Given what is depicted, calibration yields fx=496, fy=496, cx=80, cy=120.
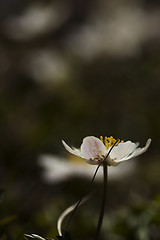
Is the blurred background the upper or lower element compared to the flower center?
upper

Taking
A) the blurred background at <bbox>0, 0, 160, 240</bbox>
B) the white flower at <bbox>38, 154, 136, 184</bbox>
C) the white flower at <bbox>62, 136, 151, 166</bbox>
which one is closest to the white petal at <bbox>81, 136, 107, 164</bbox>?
the white flower at <bbox>62, 136, 151, 166</bbox>

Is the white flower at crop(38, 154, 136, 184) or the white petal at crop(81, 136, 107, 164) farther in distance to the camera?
the white flower at crop(38, 154, 136, 184)

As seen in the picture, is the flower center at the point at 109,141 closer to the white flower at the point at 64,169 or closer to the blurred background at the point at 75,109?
the blurred background at the point at 75,109

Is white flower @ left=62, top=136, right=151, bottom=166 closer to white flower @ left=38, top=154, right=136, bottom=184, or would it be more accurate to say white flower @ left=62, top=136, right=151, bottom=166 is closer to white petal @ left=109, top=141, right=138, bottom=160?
white petal @ left=109, top=141, right=138, bottom=160

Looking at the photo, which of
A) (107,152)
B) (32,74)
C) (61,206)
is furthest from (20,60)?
(107,152)

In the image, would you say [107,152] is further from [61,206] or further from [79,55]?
[79,55]

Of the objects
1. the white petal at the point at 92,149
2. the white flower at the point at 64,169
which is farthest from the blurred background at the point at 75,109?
the white petal at the point at 92,149

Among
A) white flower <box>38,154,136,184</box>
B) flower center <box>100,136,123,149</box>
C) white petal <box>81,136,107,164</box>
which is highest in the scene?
white flower <box>38,154,136,184</box>
